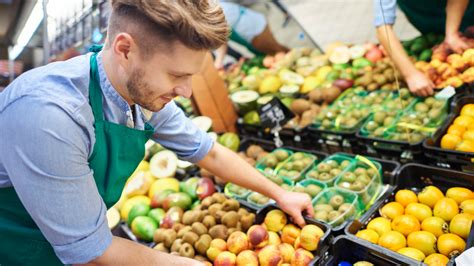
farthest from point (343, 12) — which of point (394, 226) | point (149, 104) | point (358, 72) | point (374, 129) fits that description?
point (149, 104)

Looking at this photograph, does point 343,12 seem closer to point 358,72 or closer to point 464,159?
point 358,72

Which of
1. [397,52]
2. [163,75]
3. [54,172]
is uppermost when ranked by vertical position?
[163,75]

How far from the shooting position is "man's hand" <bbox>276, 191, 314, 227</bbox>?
74.2 inches

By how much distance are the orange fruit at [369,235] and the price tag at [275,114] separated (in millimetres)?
1183

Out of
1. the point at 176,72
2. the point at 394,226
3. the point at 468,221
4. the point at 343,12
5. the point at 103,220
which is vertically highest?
the point at 176,72

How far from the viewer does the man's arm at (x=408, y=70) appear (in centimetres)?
256

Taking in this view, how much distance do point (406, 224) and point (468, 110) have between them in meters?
0.97

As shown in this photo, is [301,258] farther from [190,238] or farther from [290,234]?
[190,238]

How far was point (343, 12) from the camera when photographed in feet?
19.5

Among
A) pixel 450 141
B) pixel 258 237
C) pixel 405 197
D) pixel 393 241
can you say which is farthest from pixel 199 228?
pixel 450 141

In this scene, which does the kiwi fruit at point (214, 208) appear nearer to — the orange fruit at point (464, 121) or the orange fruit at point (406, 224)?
the orange fruit at point (406, 224)

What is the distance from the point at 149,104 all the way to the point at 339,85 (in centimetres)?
236

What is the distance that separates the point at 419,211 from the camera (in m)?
1.80

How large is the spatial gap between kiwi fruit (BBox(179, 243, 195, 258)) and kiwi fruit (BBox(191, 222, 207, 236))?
0.09 metres
